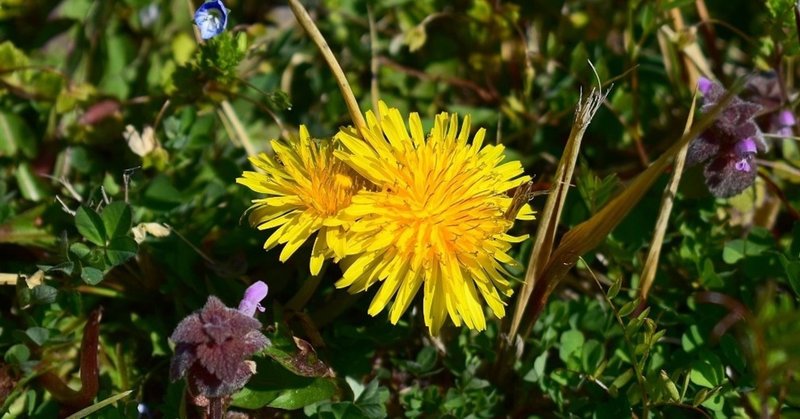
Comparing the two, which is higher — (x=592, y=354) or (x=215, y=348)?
(x=215, y=348)

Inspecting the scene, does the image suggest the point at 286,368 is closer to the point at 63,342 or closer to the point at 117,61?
the point at 63,342

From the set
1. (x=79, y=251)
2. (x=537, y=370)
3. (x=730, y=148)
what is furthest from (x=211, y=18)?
(x=730, y=148)

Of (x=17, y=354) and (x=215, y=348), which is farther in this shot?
(x=17, y=354)

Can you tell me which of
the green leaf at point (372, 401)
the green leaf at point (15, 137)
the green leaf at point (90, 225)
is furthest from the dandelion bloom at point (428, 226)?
the green leaf at point (15, 137)

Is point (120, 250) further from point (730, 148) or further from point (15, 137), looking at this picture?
point (730, 148)

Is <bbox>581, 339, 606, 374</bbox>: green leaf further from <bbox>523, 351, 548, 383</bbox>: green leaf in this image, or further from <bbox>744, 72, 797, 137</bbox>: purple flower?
<bbox>744, 72, 797, 137</bbox>: purple flower

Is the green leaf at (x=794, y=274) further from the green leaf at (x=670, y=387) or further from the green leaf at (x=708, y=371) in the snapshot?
the green leaf at (x=670, y=387)
